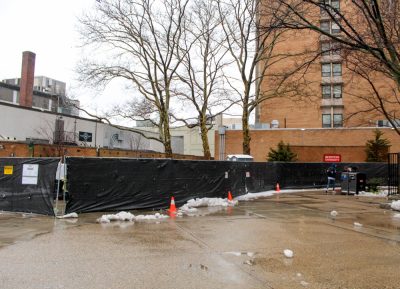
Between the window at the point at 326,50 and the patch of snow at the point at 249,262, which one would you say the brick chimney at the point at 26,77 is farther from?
the patch of snow at the point at 249,262

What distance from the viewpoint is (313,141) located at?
142ft

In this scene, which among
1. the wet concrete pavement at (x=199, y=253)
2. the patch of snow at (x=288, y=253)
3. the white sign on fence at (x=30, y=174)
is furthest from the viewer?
the white sign on fence at (x=30, y=174)

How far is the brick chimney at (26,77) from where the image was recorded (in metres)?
50.0

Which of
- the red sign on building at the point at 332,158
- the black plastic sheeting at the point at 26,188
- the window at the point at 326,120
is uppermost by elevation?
the window at the point at 326,120

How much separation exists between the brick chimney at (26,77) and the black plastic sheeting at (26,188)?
3893 centimetres

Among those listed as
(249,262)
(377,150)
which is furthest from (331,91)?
(249,262)

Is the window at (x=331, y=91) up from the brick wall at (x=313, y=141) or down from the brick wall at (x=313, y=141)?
up

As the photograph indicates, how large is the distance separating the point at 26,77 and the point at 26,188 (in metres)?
40.5

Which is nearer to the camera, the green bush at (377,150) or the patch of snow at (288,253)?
the patch of snow at (288,253)

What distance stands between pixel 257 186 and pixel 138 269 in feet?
60.6

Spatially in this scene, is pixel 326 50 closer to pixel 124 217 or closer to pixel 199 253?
pixel 124 217

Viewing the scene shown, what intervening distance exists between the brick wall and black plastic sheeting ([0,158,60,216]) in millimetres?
30465

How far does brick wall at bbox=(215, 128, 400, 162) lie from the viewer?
4022cm

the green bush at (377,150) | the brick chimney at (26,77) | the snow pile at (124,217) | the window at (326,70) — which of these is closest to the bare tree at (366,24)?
the snow pile at (124,217)
